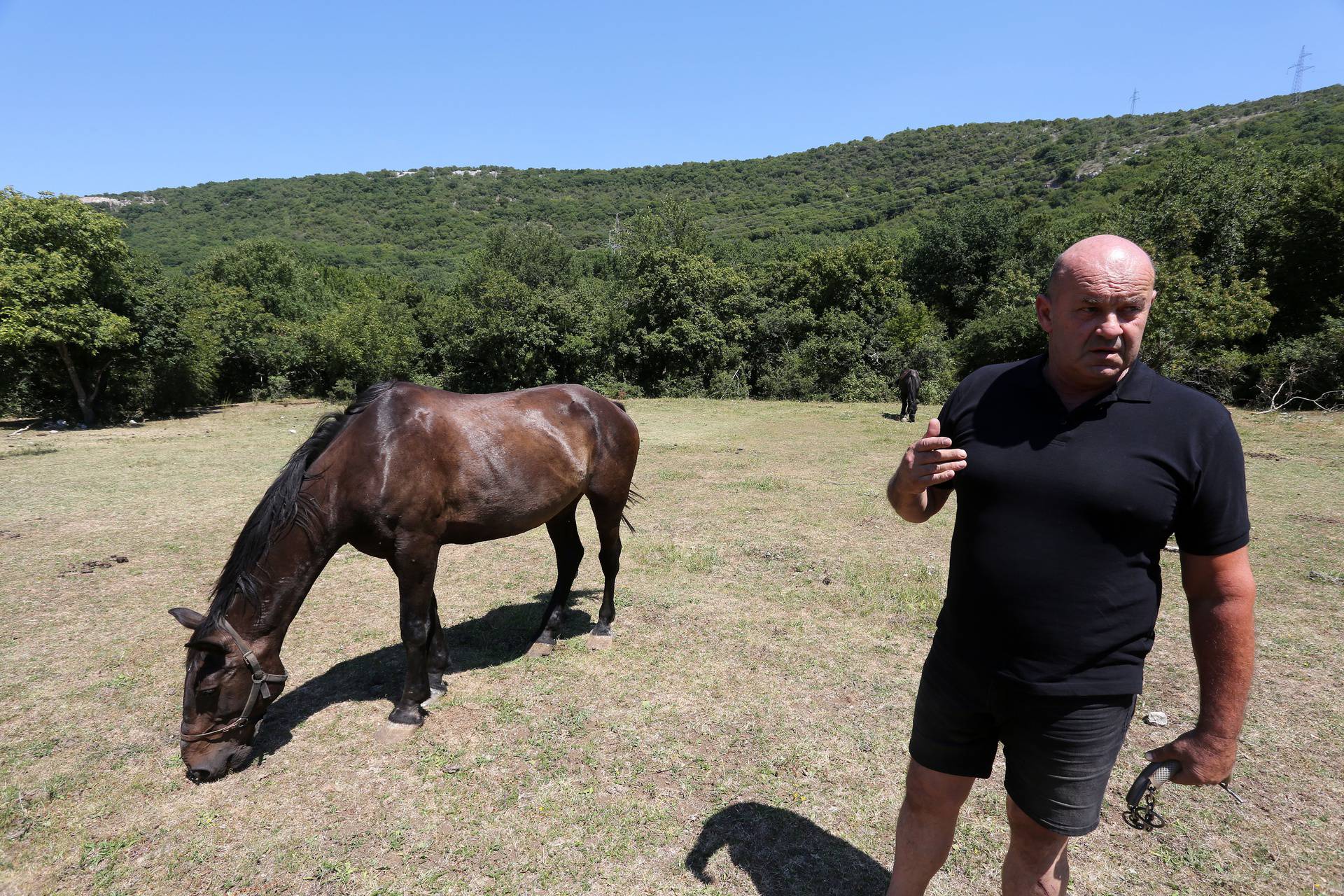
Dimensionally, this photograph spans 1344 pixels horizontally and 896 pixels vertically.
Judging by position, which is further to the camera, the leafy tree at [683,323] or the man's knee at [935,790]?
the leafy tree at [683,323]

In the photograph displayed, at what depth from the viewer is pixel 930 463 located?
201cm

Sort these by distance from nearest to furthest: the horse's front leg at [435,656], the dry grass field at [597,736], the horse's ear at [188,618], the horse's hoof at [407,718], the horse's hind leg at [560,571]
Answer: the dry grass field at [597,736]
the horse's ear at [188,618]
the horse's hoof at [407,718]
the horse's front leg at [435,656]
the horse's hind leg at [560,571]

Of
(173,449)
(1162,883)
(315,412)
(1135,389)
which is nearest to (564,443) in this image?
(1135,389)

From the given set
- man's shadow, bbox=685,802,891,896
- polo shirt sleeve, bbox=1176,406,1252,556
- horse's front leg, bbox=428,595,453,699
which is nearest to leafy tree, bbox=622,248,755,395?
horse's front leg, bbox=428,595,453,699

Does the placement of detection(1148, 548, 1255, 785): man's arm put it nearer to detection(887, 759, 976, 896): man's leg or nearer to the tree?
detection(887, 759, 976, 896): man's leg

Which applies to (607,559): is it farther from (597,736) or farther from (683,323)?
(683,323)

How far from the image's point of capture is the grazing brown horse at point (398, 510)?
3623 mm

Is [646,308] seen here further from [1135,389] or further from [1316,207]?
[1135,389]

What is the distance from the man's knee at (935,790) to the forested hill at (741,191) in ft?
135

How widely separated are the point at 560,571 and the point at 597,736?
1644 millimetres

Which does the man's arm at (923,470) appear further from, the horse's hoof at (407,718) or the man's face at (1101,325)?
the horse's hoof at (407,718)

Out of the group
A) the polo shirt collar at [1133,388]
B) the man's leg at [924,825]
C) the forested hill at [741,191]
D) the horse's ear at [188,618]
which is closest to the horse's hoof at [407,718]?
the horse's ear at [188,618]

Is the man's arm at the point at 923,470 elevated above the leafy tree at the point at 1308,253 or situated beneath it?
situated beneath

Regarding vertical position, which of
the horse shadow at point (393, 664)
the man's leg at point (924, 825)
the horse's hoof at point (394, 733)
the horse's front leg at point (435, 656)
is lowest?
the horse shadow at point (393, 664)
